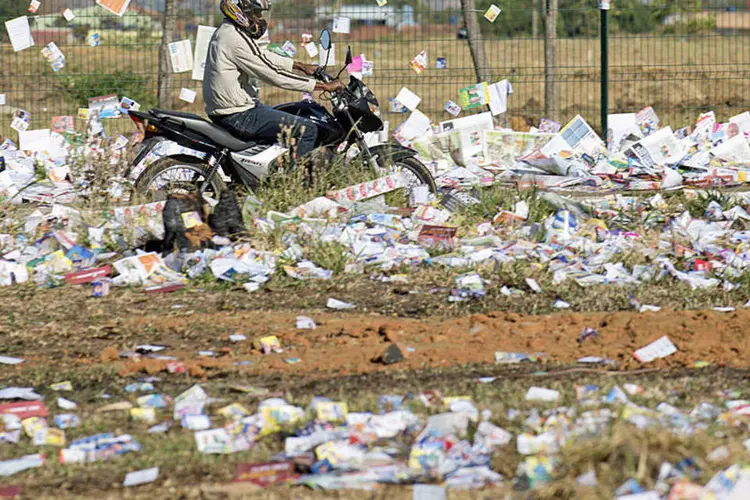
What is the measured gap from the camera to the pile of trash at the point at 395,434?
3.62 m

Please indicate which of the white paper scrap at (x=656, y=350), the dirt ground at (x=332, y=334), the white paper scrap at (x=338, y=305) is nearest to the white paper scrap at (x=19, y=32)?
the dirt ground at (x=332, y=334)

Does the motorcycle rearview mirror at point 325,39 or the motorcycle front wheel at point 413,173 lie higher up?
the motorcycle rearview mirror at point 325,39

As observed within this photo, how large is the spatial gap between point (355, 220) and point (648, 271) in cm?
208

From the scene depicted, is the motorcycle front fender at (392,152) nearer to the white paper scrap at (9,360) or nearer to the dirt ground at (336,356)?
the dirt ground at (336,356)

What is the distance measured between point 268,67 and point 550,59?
16.2ft

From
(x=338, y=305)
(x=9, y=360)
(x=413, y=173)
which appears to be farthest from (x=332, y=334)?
(x=413, y=173)

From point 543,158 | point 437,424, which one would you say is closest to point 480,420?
Result: point 437,424

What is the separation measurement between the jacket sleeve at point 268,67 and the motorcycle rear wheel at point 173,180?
0.77 meters

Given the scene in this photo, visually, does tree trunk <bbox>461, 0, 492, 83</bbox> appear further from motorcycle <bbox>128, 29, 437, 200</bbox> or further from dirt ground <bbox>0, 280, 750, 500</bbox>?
dirt ground <bbox>0, 280, 750, 500</bbox>

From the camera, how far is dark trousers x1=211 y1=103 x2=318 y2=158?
794 centimetres

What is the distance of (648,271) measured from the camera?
6.57m

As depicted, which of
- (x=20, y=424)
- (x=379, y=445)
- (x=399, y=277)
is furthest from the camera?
(x=399, y=277)

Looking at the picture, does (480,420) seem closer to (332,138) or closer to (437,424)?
(437,424)

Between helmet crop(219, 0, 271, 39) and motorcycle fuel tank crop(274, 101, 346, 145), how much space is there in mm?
616
